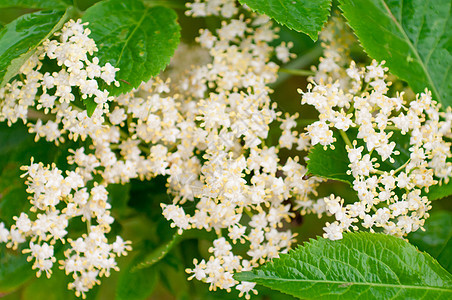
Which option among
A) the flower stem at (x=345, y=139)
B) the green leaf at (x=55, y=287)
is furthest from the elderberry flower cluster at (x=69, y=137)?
the flower stem at (x=345, y=139)

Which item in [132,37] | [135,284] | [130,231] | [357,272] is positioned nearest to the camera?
[357,272]

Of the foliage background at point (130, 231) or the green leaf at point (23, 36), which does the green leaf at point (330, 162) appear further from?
the green leaf at point (23, 36)

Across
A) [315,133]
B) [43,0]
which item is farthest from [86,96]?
[315,133]

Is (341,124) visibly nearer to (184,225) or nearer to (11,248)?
(184,225)

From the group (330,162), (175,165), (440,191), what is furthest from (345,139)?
(175,165)

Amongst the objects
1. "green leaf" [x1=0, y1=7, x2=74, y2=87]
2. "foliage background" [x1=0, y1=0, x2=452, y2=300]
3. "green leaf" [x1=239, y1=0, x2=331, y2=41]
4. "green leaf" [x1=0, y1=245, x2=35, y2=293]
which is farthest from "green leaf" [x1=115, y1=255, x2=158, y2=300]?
"green leaf" [x1=239, y1=0, x2=331, y2=41]

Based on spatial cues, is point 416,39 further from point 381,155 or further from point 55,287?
point 55,287
